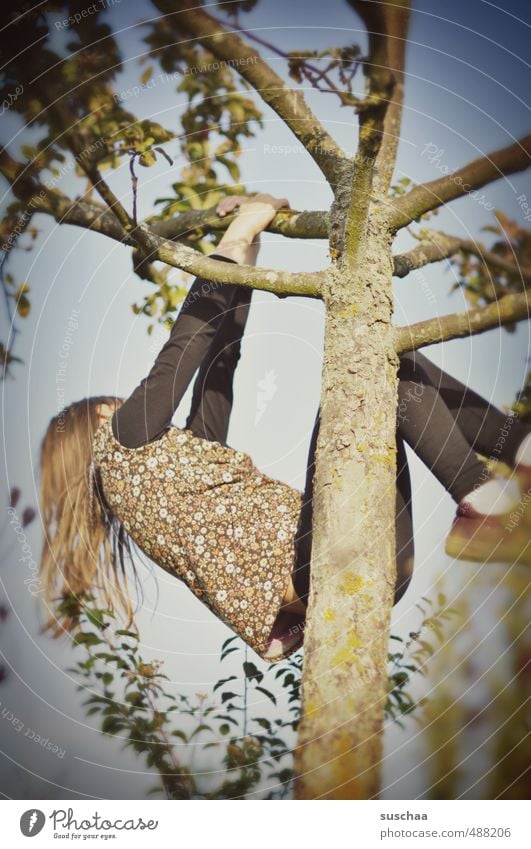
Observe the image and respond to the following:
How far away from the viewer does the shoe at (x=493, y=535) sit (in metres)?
1.00

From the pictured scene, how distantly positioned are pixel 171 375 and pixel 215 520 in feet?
0.66

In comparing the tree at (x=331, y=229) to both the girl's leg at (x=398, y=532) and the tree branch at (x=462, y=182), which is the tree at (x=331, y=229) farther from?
the girl's leg at (x=398, y=532)

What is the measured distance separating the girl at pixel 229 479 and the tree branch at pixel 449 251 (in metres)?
0.15

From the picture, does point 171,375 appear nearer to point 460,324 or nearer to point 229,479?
point 229,479

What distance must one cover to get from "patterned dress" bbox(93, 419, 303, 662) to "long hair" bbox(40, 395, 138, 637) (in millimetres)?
100

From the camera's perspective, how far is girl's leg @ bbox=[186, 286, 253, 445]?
3.68ft

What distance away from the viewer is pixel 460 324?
85 cm

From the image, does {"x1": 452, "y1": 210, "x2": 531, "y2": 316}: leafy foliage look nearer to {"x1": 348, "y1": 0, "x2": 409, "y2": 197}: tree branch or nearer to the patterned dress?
{"x1": 348, "y1": 0, "x2": 409, "y2": 197}: tree branch

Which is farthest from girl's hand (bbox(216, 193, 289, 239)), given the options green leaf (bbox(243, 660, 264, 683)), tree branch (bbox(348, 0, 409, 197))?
green leaf (bbox(243, 660, 264, 683))

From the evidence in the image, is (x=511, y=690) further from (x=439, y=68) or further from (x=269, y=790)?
(x=439, y=68)

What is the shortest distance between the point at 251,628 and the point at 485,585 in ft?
1.02
